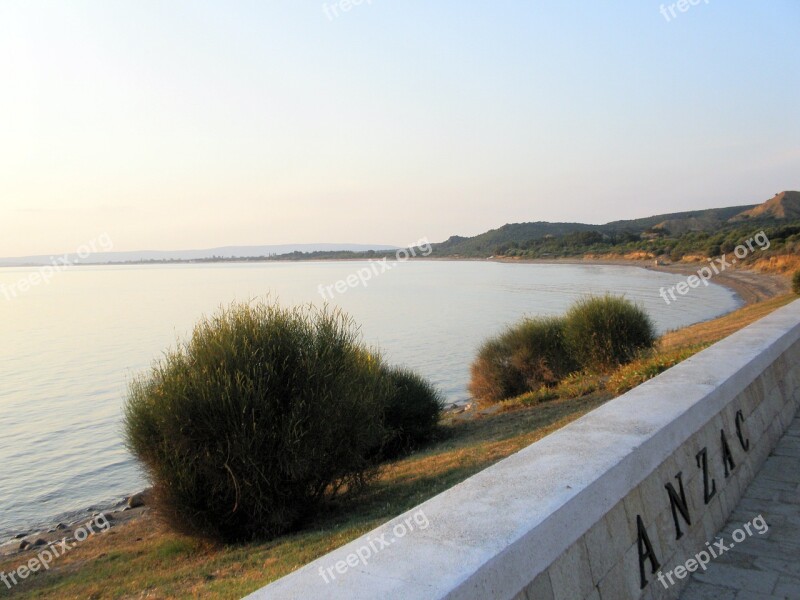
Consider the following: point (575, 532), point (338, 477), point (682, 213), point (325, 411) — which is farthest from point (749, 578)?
point (682, 213)

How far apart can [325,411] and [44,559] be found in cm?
541

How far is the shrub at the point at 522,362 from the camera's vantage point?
18719 mm

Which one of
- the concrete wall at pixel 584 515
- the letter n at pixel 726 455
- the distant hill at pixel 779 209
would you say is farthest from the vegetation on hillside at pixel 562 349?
the distant hill at pixel 779 209

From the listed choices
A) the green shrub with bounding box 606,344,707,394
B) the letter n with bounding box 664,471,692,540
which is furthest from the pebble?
the letter n with bounding box 664,471,692,540

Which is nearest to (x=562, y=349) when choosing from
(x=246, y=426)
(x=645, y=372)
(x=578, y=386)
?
(x=578, y=386)

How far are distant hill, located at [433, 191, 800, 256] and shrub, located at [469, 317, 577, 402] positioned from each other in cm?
10640

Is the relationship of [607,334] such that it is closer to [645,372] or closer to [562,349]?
[562,349]

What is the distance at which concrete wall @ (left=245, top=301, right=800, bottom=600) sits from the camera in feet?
6.70

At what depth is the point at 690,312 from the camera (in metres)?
40.9

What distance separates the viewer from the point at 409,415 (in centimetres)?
1446

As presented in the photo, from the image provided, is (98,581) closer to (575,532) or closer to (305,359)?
(305,359)

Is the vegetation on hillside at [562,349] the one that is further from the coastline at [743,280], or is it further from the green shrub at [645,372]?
the coastline at [743,280]

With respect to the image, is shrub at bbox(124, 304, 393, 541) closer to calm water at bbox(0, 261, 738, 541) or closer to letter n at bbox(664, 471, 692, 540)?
calm water at bbox(0, 261, 738, 541)

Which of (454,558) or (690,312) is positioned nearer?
(454,558)
